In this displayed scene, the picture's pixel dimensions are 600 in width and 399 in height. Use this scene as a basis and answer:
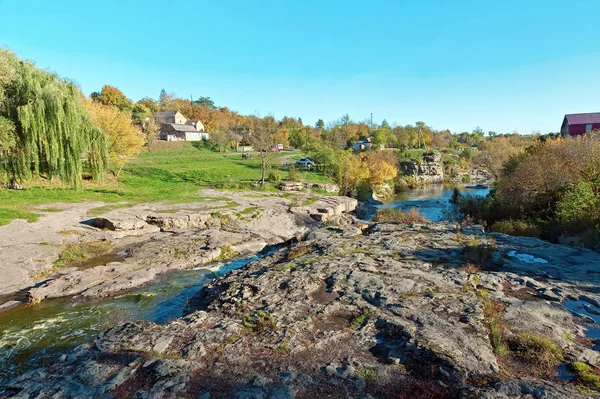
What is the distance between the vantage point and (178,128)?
77.3 m

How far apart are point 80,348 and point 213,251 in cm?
1021

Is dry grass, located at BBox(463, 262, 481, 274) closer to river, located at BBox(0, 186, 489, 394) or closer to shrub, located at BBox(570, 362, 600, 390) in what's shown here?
shrub, located at BBox(570, 362, 600, 390)

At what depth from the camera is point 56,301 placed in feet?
42.1

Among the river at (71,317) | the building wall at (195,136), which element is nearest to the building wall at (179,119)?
the building wall at (195,136)

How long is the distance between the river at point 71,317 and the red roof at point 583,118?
204 feet

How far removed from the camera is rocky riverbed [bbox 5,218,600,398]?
21.2ft

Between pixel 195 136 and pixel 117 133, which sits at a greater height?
pixel 195 136

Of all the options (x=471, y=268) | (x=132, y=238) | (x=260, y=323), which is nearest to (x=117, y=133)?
(x=132, y=238)

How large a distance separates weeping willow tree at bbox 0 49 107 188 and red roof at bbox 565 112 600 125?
65260mm

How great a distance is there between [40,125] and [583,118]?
2710 inches

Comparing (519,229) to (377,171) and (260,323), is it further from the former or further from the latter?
(377,171)

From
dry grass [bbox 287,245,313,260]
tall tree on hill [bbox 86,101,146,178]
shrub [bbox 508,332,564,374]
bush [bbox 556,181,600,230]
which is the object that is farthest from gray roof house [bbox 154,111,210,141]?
shrub [bbox 508,332,564,374]

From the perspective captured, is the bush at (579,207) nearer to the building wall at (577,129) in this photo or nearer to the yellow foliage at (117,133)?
the yellow foliage at (117,133)

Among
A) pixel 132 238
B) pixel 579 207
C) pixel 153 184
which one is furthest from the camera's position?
pixel 153 184
